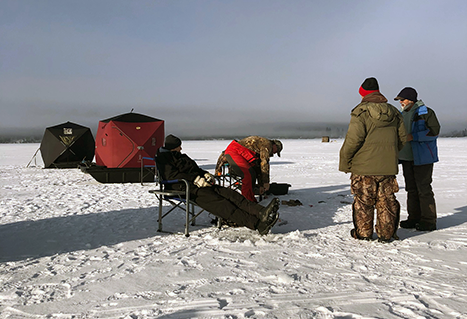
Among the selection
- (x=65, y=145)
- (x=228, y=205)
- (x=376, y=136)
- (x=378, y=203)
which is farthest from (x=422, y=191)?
(x=65, y=145)

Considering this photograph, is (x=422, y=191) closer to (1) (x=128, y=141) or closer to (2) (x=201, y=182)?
(2) (x=201, y=182)

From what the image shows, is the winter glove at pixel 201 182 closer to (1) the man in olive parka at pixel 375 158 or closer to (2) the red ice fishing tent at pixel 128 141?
Answer: (1) the man in olive parka at pixel 375 158

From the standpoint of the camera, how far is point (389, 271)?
3014 mm

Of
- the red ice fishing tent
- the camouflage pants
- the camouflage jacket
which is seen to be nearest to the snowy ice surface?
the camouflage pants

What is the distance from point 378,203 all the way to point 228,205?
169 cm

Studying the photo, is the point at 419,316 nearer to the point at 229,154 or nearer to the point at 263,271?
the point at 263,271

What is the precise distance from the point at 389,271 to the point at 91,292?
8.18ft

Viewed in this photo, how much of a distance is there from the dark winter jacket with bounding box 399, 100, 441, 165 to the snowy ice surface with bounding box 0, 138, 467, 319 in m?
0.97

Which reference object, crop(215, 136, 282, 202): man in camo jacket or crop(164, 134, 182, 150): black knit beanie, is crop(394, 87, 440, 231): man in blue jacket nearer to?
crop(215, 136, 282, 202): man in camo jacket

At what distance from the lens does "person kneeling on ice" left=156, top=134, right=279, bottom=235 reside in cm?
389

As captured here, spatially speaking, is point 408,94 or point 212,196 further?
point 408,94

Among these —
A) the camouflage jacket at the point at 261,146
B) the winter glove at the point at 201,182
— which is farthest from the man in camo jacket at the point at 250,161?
the winter glove at the point at 201,182

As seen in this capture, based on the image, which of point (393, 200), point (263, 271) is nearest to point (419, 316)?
point (263, 271)

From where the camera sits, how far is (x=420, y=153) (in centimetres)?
430
